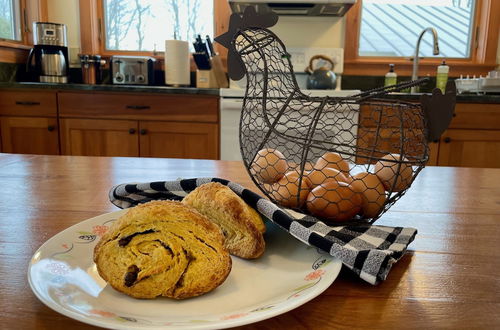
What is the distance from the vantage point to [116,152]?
2385 mm

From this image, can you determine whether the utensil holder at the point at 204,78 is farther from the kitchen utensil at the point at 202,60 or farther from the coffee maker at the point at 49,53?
the coffee maker at the point at 49,53

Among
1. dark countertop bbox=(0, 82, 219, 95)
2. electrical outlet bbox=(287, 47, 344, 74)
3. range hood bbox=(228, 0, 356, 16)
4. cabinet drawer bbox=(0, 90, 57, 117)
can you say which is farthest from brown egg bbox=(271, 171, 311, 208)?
electrical outlet bbox=(287, 47, 344, 74)

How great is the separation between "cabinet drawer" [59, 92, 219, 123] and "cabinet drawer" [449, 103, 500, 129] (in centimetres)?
141

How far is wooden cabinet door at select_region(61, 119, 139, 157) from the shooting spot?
235 cm

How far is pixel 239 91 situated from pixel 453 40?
6.14 ft

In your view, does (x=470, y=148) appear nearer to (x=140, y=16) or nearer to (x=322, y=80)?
(x=322, y=80)

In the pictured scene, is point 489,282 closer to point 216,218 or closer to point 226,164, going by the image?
point 216,218

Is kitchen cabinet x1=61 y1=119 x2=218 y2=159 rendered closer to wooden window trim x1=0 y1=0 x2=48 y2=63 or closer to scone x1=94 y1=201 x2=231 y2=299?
wooden window trim x1=0 y1=0 x2=48 y2=63

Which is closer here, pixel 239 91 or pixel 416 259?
pixel 416 259

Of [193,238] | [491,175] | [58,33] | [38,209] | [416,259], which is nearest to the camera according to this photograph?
[193,238]

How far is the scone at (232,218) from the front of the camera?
1.34 ft

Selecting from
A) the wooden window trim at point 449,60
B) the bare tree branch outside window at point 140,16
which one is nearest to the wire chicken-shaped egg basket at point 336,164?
the wooden window trim at point 449,60

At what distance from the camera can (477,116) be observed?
2.27 m

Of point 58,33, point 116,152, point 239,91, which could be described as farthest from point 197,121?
point 58,33
